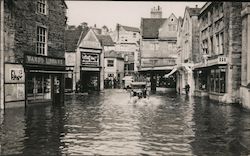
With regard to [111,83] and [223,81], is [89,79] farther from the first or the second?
[223,81]

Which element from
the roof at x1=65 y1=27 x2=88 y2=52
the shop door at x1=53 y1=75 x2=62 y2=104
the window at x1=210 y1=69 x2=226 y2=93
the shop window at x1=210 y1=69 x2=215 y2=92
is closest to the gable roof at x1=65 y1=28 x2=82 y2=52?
the roof at x1=65 y1=27 x2=88 y2=52

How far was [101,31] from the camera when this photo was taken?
116625mm

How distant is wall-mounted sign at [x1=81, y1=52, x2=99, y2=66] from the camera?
172 feet

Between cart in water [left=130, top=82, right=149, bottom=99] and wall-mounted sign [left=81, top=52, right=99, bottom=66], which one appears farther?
wall-mounted sign [left=81, top=52, right=99, bottom=66]

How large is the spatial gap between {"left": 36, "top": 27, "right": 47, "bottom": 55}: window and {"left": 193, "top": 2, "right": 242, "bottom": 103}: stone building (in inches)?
553

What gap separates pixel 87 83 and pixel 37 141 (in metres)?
46.1

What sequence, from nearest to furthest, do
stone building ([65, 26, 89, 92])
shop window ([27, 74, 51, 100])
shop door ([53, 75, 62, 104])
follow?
1. shop window ([27, 74, 51, 100])
2. shop door ([53, 75, 62, 104])
3. stone building ([65, 26, 89, 92])

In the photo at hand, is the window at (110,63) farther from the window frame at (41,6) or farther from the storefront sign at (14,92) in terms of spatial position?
the storefront sign at (14,92)

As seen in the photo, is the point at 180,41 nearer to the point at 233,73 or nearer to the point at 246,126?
the point at 233,73

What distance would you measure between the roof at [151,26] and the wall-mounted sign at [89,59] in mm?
15693

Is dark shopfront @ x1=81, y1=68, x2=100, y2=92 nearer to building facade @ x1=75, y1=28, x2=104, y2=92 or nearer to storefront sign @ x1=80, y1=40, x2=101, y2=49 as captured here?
building facade @ x1=75, y1=28, x2=104, y2=92

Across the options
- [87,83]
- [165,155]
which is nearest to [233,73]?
[165,155]

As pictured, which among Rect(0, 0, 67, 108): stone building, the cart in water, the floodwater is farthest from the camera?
the cart in water

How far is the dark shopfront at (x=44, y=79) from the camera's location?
2361cm
